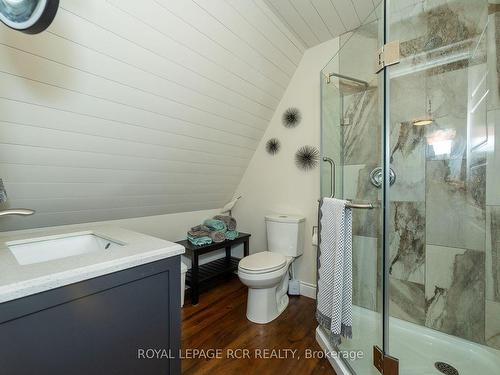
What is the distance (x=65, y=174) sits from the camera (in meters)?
1.47

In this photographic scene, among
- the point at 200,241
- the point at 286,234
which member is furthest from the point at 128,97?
the point at 286,234

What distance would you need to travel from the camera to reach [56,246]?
4.32ft

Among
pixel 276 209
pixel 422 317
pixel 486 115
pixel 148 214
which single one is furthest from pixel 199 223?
pixel 486 115

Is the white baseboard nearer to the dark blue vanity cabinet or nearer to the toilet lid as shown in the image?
the toilet lid

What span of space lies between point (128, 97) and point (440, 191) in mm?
1936

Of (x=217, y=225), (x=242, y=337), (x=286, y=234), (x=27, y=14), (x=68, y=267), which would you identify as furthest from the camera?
(x=217, y=225)

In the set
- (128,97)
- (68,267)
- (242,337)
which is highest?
(128,97)

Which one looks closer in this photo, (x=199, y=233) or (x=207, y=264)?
(x=199, y=233)

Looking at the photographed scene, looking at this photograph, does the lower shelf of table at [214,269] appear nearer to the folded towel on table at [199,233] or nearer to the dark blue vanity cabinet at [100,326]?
the folded towel on table at [199,233]

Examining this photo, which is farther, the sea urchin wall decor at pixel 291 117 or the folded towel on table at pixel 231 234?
the folded towel on table at pixel 231 234

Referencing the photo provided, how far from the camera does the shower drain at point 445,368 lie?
1268mm

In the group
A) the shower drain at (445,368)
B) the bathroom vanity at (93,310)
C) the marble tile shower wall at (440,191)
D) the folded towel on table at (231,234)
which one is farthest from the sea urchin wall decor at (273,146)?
the shower drain at (445,368)

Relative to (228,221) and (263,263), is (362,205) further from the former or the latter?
(228,221)

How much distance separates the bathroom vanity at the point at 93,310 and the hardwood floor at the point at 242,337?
45 centimetres
